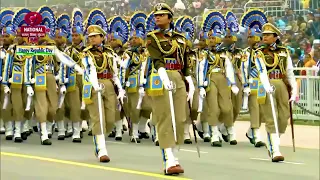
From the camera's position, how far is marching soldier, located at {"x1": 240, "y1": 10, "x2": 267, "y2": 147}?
13.8m

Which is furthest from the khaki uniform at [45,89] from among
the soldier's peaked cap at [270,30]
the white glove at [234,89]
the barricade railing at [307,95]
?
the barricade railing at [307,95]

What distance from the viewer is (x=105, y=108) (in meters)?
12.1

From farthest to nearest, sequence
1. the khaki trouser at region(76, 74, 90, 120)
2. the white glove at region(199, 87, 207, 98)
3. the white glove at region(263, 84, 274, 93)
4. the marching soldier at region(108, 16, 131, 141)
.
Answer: the khaki trouser at region(76, 74, 90, 120) → the marching soldier at region(108, 16, 131, 141) → the white glove at region(199, 87, 207, 98) → the white glove at region(263, 84, 274, 93)

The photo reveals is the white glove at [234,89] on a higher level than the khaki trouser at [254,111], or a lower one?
higher

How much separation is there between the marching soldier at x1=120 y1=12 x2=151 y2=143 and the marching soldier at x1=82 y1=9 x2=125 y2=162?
266cm

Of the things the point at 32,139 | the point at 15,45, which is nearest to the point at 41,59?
the point at 15,45

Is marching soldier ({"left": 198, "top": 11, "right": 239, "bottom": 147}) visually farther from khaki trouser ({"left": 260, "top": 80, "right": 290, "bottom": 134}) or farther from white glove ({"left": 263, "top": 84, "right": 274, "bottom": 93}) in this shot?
white glove ({"left": 263, "top": 84, "right": 274, "bottom": 93})

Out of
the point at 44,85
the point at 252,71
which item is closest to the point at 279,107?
the point at 252,71

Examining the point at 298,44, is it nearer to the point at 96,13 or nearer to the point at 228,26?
the point at 228,26

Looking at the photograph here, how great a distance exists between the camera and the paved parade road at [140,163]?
10703 mm

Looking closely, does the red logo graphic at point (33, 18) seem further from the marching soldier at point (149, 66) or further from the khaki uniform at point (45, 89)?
the marching soldier at point (149, 66)

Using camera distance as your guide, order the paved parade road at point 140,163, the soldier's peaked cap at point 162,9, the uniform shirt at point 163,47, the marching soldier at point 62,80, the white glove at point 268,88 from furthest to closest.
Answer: the marching soldier at point 62,80
the white glove at point 268,88
the paved parade road at point 140,163
the uniform shirt at point 163,47
the soldier's peaked cap at point 162,9

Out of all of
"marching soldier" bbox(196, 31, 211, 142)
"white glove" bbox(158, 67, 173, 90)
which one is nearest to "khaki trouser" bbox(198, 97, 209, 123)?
"marching soldier" bbox(196, 31, 211, 142)

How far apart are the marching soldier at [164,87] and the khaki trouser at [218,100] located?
389 cm
